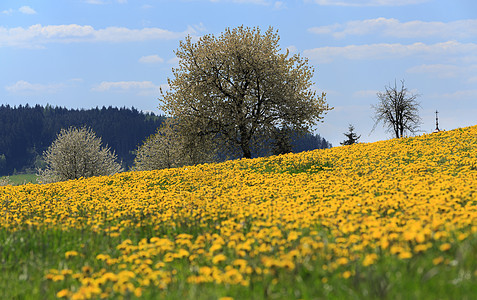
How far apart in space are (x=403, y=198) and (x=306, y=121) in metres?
26.6

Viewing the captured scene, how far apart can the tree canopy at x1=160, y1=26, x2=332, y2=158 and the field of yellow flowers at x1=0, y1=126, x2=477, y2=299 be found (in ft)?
53.2

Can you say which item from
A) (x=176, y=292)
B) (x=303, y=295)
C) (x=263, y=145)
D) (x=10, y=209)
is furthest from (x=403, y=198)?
(x=263, y=145)

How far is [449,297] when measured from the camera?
4.60 metres

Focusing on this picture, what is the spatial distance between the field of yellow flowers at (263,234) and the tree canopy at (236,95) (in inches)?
638

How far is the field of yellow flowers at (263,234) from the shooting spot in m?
5.27

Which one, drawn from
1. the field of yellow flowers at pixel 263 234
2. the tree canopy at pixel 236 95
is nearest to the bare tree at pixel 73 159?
the tree canopy at pixel 236 95

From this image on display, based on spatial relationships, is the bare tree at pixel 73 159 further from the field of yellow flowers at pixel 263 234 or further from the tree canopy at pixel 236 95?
the field of yellow flowers at pixel 263 234

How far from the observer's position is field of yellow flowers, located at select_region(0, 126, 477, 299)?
17.3ft

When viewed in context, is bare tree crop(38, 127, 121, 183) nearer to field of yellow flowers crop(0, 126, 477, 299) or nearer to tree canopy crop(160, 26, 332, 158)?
tree canopy crop(160, 26, 332, 158)

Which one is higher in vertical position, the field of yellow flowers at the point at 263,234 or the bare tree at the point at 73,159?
the bare tree at the point at 73,159

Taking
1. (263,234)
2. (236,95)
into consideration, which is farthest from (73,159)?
(263,234)

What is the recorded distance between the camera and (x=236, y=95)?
34.5 metres

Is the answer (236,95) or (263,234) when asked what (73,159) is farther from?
(263,234)

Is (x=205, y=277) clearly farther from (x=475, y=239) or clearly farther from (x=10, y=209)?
(x=10, y=209)
